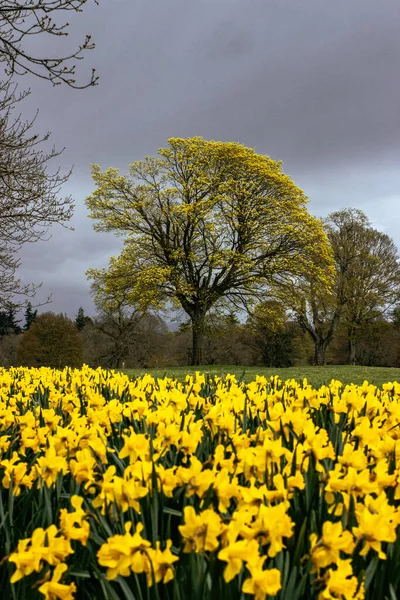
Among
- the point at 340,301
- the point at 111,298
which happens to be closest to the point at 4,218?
the point at 111,298

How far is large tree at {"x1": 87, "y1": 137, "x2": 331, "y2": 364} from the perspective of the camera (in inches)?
913

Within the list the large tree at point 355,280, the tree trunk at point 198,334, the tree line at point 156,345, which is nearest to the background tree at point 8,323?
the tree line at point 156,345

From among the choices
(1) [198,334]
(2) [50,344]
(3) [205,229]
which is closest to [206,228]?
(3) [205,229]

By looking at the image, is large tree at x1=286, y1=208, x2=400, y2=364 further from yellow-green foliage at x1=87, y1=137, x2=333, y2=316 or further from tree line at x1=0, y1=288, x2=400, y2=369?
yellow-green foliage at x1=87, y1=137, x2=333, y2=316

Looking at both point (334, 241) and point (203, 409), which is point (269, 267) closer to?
point (334, 241)

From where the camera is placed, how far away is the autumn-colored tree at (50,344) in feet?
119

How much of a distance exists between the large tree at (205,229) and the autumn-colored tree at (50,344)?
13938 mm

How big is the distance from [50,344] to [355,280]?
22.4 m

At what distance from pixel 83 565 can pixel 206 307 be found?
74.3ft

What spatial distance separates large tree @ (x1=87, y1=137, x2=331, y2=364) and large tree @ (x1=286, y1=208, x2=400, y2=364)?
8.89m

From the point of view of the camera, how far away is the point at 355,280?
33469mm

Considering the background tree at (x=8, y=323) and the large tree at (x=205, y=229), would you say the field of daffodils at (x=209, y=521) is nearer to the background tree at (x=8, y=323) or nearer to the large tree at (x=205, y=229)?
the background tree at (x=8, y=323)

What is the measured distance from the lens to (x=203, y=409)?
3225mm

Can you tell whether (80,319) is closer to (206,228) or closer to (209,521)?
(206,228)
